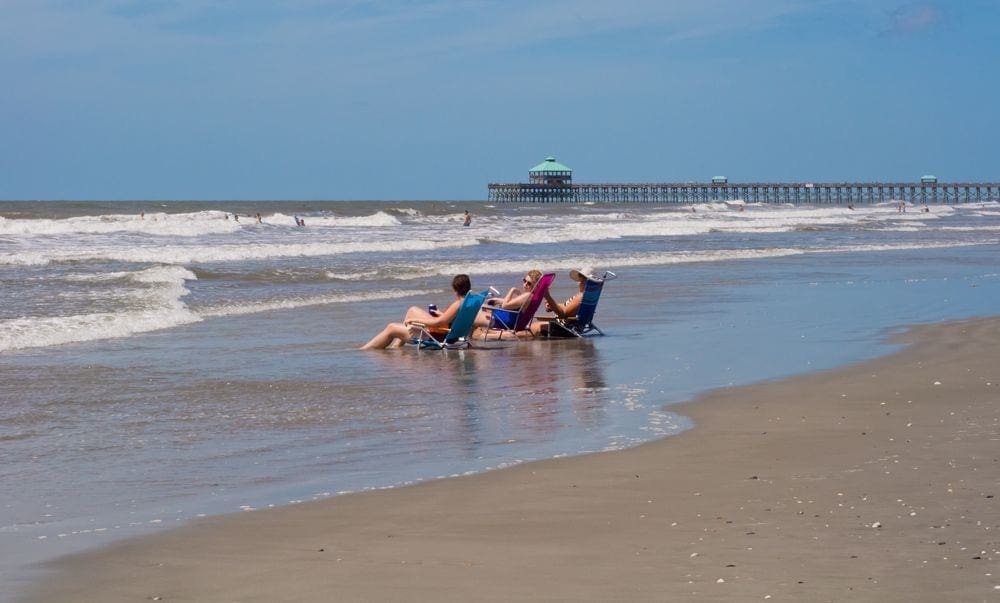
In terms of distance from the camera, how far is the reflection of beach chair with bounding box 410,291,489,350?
38.8ft

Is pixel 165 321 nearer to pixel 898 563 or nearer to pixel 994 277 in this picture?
pixel 898 563

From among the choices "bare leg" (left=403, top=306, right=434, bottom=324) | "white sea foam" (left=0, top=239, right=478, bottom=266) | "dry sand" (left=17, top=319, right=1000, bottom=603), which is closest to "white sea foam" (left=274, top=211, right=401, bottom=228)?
"white sea foam" (left=0, top=239, right=478, bottom=266)

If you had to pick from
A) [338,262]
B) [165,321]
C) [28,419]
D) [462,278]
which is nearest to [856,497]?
[28,419]

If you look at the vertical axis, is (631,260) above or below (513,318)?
below

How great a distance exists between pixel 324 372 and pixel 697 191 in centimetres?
10939

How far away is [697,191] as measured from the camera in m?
117

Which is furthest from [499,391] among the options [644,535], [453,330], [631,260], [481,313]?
[631,260]

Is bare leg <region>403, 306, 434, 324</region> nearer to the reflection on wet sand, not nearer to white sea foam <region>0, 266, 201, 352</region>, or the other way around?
the reflection on wet sand

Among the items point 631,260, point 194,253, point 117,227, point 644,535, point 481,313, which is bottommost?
point 631,260

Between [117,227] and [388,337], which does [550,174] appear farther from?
[388,337]

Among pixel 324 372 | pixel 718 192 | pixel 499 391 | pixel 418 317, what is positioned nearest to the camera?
pixel 499 391

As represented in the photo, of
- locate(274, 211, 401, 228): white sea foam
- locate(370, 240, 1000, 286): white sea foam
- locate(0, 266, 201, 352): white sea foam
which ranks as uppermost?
locate(274, 211, 401, 228): white sea foam

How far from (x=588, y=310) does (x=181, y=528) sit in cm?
831

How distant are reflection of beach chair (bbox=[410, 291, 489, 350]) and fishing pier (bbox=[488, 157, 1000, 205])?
97.7m
